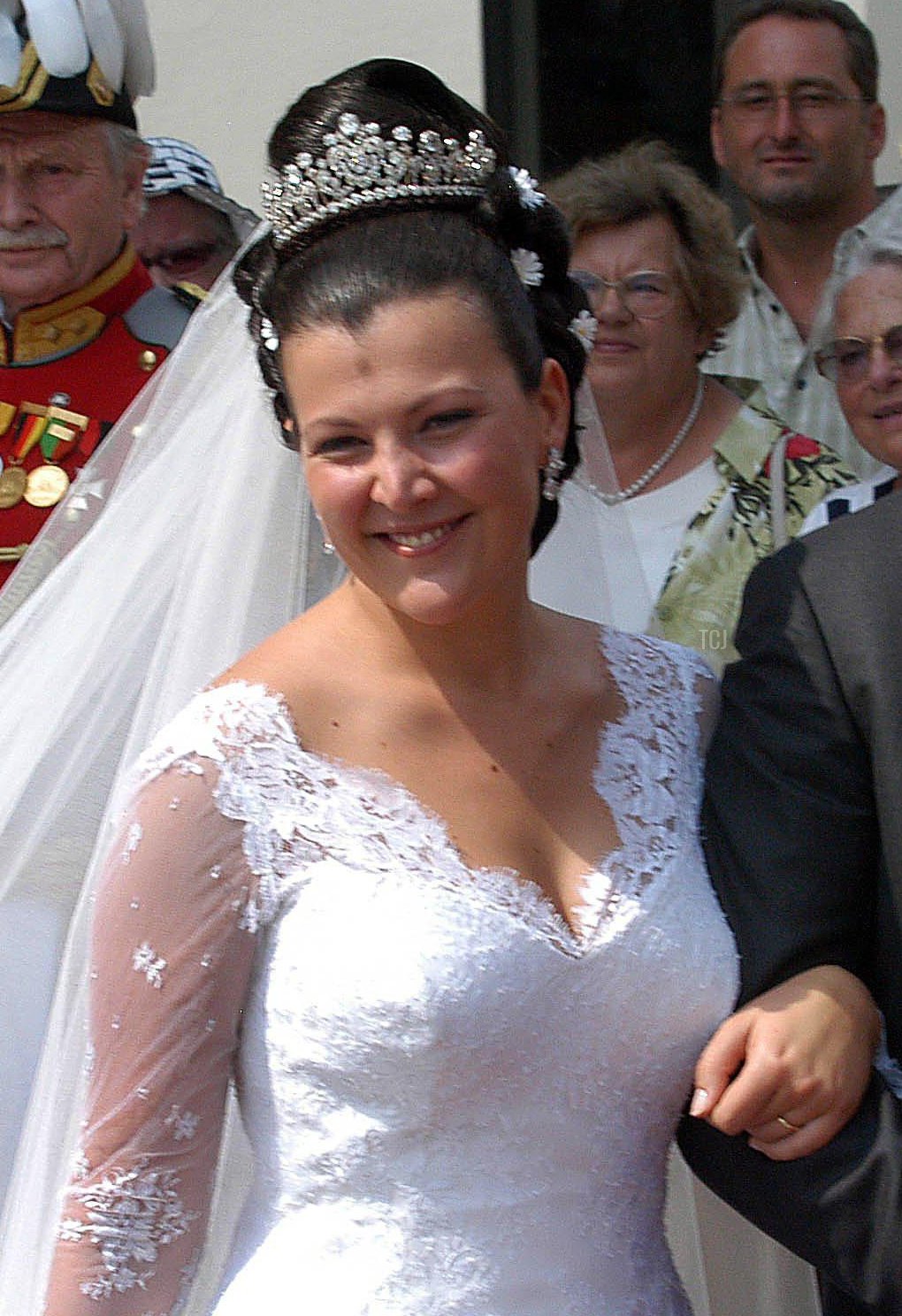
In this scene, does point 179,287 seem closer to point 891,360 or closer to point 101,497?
point 101,497

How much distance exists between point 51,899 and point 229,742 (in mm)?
455

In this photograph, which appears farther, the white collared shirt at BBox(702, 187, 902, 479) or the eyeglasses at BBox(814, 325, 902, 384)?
the white collared shirt at BBox(702, 187, 902, 479)

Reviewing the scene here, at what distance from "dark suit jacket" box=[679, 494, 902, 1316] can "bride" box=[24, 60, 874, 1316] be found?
135 millimetres

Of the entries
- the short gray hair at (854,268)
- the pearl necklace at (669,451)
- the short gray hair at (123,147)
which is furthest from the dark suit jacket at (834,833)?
the short gray hair at (123,147)

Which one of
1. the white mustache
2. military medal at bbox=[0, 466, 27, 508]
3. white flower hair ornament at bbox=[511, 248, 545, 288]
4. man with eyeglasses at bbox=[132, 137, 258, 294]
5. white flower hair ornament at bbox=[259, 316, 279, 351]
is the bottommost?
military medal at bbox=[0, 466, 27, 508]

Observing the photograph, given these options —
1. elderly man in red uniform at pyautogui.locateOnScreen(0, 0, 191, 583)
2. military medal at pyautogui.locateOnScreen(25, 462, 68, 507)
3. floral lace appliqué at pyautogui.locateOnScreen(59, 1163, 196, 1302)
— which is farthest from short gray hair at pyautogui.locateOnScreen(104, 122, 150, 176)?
floral lace appliqué at pyautogui.locateOnScreen(59, 1163, 196, 1302)

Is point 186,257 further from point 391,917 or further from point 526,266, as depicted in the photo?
point 391,917

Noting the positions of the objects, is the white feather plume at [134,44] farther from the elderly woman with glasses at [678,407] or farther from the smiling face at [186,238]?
the smiling face at [186,238]

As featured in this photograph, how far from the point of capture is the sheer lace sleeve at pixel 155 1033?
184 cm

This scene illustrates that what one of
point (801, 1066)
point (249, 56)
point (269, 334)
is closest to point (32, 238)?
point (269, 334)

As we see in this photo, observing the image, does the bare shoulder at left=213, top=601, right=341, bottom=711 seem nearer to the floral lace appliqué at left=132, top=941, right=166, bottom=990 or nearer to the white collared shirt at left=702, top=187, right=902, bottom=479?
the floral lace appliqué at left=132, top=941, right=166, bottom=990

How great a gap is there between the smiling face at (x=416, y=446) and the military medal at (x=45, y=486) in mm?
1082

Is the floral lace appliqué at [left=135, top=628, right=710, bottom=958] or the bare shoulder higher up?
the bare shoulder

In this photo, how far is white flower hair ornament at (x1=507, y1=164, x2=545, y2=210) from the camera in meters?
2.07
